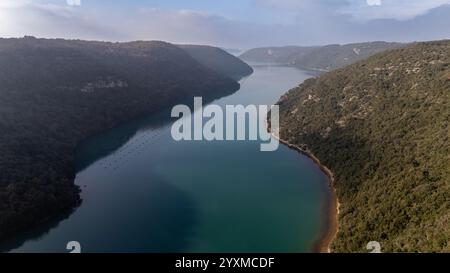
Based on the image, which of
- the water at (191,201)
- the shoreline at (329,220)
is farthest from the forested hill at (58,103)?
the shoreline at (329,220)

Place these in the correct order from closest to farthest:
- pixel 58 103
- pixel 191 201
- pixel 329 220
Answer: pixel 329 220 → pixel 191 201 → pixel 58 103

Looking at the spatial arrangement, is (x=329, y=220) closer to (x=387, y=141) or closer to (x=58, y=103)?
(x=387, y=141)

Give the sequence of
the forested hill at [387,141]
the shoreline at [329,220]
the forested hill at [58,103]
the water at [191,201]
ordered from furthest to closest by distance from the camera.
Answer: the forested hill at [58,103]
the water at [191,201]
the shoreline at [329,220]
the forested hill at [387,141]

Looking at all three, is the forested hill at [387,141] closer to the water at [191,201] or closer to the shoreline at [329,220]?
the shoreline at [329,220]

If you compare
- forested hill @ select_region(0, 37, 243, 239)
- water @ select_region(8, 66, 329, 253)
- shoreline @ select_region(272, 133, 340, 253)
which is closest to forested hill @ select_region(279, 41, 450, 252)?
shoreline @ select_region(272, 133, 340, 253)

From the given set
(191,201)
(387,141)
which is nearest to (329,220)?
(191,201)
